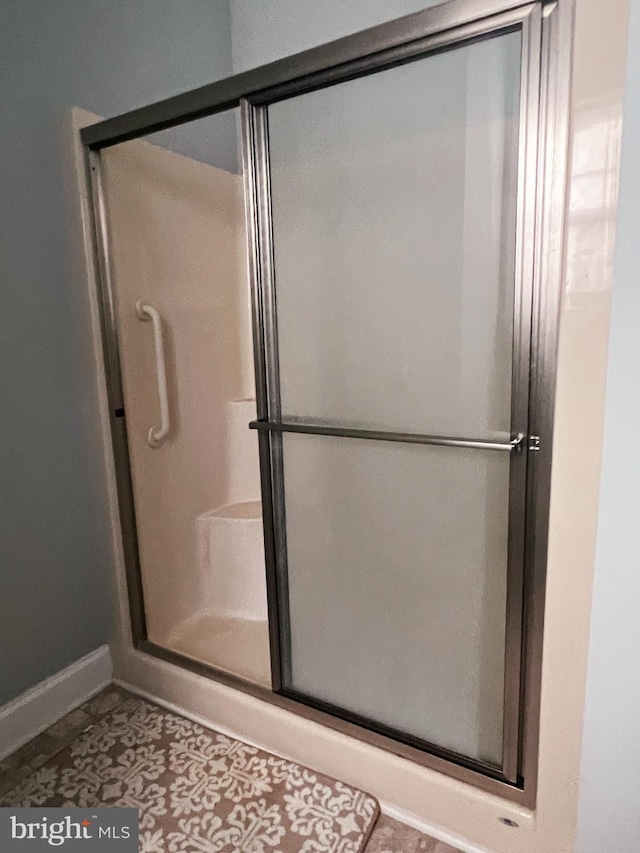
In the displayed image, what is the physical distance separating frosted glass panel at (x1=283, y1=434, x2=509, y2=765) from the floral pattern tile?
0.78 feet

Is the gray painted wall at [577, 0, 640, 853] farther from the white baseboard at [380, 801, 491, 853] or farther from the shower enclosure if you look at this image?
the white baseboard at [380, 801, 491, 853]

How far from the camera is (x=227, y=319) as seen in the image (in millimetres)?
2266

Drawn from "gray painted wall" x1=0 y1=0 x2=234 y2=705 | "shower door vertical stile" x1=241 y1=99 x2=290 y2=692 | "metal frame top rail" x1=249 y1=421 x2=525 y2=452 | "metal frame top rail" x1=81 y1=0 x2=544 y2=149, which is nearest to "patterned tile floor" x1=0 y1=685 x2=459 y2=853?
"gray painted wall" x1=0 y1=0 x2=234 y2=705

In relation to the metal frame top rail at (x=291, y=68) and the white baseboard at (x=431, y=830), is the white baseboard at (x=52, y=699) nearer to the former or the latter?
the white baseboard at (x=431, y=830)

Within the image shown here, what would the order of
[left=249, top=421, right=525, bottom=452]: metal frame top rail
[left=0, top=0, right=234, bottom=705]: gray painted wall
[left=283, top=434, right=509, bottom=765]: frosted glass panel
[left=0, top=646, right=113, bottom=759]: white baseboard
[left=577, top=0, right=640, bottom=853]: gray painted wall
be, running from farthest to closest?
[left=0, top=646, right=113, bottom=759]: white baseboard, [left=0, top=0, right=234, bottom=705]: gray painted wall, [left=283, top=434, right=509, bottom=765]: frosted glass panel, [left=249, top=421, right=525, bottom=452]: metal frame top rail, [left=577, top=0, right=640, bottom=853]: gray painted wall

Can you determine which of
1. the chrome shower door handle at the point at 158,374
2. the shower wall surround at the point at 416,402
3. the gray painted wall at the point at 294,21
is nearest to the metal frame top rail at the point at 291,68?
the shower wall surround at the point at 416,402

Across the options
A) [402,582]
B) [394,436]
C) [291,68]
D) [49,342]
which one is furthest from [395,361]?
[49,342]

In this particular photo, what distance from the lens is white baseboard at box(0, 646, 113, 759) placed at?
63.2 inches

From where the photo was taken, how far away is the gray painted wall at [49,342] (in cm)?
150

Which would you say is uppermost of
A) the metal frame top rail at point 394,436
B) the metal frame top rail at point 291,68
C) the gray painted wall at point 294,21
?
the gray painted wall at point 294,21

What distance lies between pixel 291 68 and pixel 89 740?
1.95 meters

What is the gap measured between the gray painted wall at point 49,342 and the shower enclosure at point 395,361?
0.37 feet

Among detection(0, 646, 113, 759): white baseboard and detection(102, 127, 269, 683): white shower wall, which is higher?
detection(102, 127, 269, 683): white shower wall

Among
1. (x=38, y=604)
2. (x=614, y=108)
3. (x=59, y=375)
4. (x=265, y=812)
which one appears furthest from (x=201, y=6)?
(x=265, y=812)
